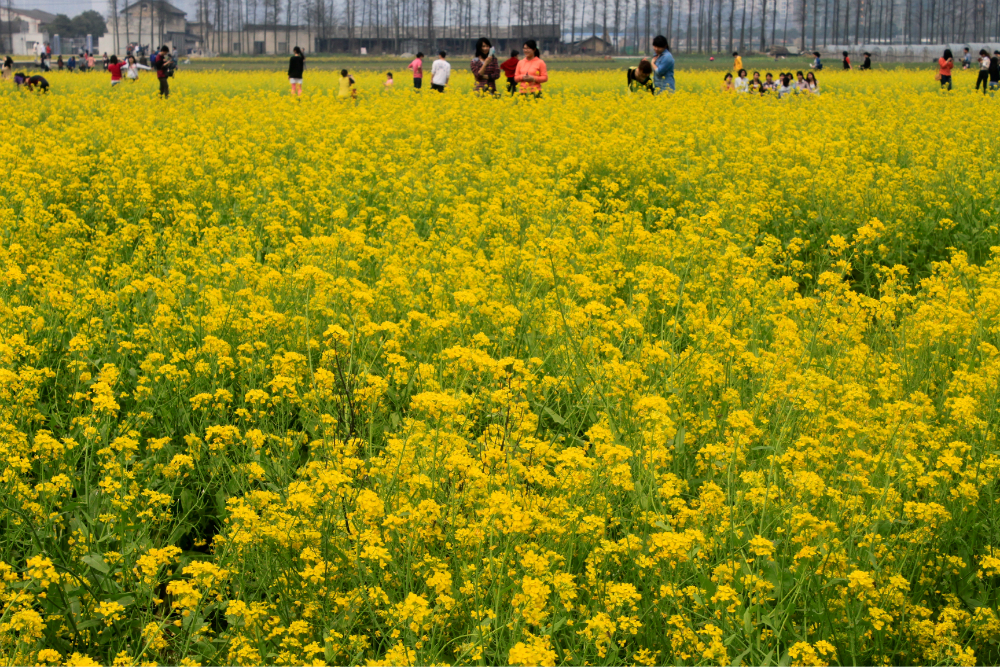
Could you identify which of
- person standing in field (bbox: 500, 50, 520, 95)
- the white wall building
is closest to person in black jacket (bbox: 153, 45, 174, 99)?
person standing in field (bbox: 500, 50, 520, 95)

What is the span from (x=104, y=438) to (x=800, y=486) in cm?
317

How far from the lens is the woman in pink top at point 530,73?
17.8m

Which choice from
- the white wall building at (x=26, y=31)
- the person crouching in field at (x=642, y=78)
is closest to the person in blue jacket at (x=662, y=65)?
the person crouching in field at (x=642, y=78)

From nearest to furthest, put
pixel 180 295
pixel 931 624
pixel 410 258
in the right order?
pixel 931 624 < pixel 180 295 < pixel 410 258

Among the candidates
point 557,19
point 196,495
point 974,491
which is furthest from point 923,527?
point 557,19

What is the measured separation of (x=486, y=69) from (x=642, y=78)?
354 cm

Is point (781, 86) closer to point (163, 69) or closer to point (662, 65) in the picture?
point (662, 65)

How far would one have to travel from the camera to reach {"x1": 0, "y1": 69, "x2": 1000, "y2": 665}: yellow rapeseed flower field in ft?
10.2

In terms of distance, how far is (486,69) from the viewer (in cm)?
1944

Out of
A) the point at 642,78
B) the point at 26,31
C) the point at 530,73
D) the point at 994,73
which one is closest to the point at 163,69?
the point at 530,73

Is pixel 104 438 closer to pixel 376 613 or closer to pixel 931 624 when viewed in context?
pixel 376 613

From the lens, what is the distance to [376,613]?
10.4 feet

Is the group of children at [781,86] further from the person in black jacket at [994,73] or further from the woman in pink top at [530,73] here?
the woman in pink top at [530,73]

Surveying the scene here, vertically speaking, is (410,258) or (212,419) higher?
(410,258)
